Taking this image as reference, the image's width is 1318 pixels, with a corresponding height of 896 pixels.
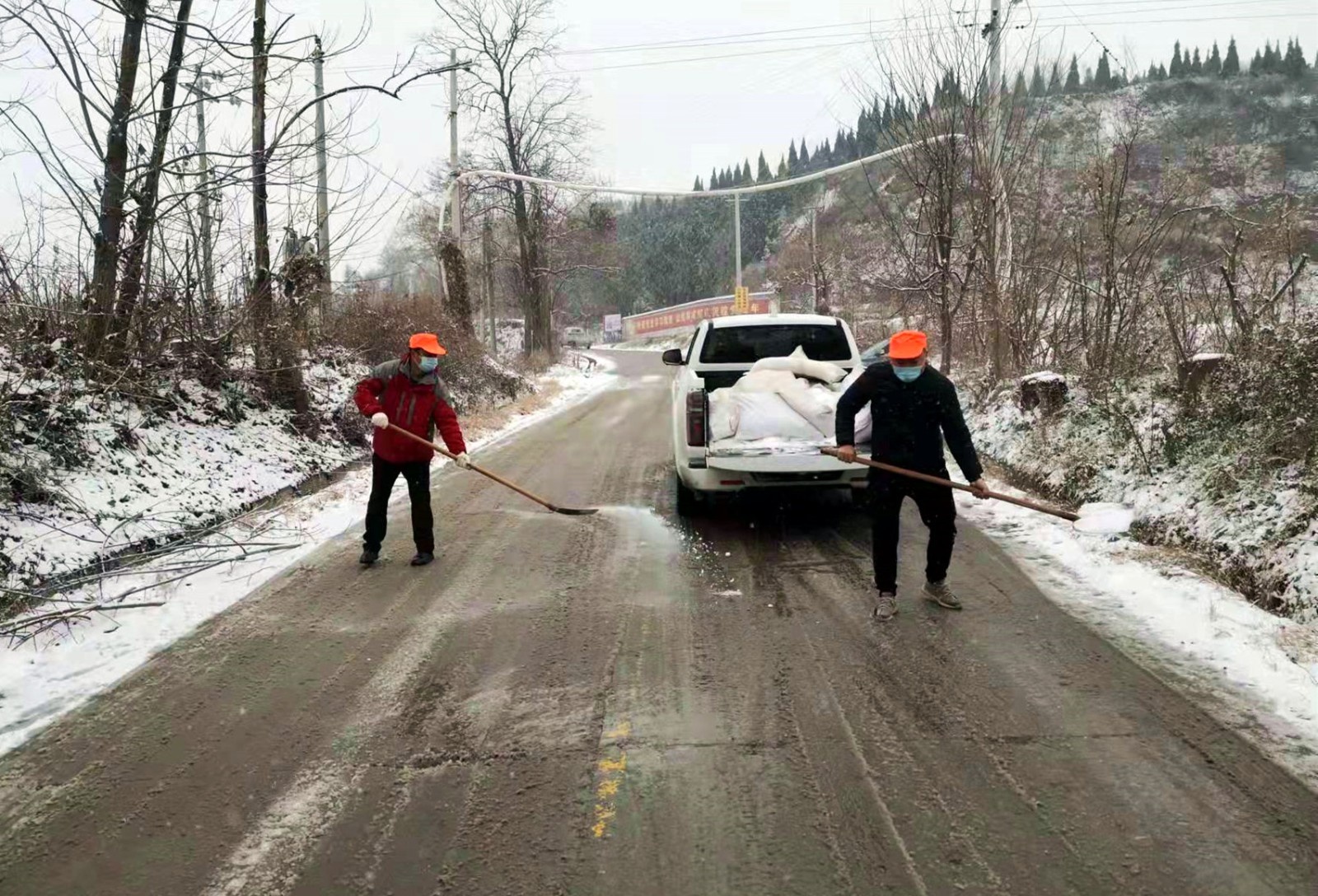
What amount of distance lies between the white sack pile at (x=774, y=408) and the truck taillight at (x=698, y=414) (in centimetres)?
6

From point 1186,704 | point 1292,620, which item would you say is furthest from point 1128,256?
point 1186,704

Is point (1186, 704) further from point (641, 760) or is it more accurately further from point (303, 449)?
point (303, 449)

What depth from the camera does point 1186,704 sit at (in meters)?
3.60

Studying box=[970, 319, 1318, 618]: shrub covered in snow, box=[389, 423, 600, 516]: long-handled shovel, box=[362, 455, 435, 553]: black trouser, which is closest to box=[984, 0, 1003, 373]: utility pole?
box=[970, 319, 1318, 618]: shrub covered in snow

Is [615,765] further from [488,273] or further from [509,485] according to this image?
[488,273]

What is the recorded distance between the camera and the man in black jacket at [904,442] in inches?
191

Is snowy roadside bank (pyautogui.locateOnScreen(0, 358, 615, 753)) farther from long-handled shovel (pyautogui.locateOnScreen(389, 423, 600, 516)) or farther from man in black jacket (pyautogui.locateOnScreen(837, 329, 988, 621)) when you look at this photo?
man in black jacket (pyautogui.locateOnScreen(837, 329, 988, 621))

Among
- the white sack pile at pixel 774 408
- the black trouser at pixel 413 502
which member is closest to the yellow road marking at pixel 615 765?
the black trouser at pixel 413 502

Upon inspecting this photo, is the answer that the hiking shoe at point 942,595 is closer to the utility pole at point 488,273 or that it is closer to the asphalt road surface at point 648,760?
the asphalt road surface at point 648,760

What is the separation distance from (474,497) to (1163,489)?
6.20m


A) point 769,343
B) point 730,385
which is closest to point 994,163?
point 769,343

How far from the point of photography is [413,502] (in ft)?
20.0

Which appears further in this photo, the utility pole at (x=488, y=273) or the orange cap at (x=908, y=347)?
the utility pole at (x=488, y=273)

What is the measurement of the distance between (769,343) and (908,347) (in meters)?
3.38
